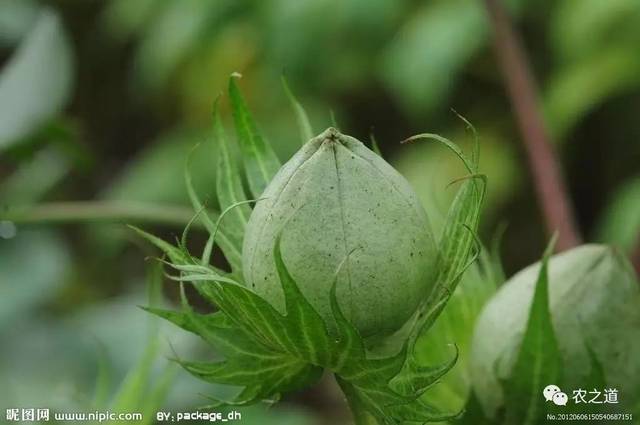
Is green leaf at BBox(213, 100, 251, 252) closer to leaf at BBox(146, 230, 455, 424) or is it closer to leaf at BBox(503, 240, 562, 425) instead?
leaf at BBox(146, 230, 455, 424)

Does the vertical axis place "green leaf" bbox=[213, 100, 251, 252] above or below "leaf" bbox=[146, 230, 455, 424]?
above

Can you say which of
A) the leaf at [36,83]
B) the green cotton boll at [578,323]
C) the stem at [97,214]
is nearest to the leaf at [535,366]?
the green cotton boll at [578,323]

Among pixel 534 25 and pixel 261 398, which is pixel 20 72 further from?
pixel 534 25

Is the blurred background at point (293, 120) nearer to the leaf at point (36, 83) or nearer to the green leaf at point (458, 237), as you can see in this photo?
the leaf at point (36, 83)

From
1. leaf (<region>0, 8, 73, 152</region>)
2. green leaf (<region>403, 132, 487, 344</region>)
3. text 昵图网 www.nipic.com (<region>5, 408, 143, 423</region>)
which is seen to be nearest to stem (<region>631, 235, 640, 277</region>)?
green leaf (<region>403, 132, 487, 344</region>)

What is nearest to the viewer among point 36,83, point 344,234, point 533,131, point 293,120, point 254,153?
point 344,234

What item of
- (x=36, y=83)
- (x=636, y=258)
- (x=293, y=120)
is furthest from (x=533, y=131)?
(x=293, y=120)

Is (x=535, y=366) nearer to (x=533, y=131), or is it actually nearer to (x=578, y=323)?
(x=578, y=323)
